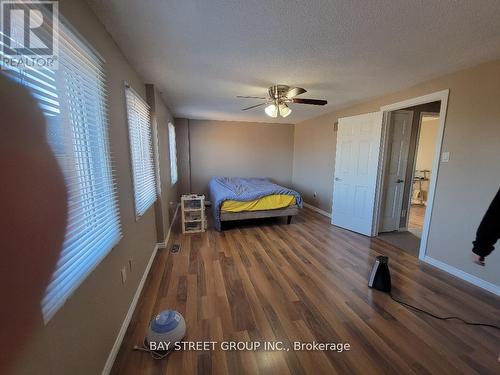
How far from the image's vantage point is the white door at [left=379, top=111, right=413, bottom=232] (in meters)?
3.46

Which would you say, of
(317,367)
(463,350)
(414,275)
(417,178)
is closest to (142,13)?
(317,367)

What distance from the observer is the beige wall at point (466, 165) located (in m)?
2.10

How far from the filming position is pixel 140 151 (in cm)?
231

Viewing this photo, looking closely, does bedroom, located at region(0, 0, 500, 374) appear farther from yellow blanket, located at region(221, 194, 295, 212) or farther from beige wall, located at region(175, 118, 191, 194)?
beige wall, located at region(175, 118, 191, 194)

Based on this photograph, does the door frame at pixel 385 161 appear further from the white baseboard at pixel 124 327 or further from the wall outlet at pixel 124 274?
the wall outlet at pixel 124 274

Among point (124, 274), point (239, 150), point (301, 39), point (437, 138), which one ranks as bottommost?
point (124, 274)

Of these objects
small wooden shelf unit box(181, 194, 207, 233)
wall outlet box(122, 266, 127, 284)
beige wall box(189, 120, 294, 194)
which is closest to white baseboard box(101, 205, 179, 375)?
wall outlet box(122, 266, 127, 284)

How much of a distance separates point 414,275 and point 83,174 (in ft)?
10.7

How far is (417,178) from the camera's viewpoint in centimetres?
558

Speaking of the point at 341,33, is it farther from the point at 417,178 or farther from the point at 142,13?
the point at 417,178

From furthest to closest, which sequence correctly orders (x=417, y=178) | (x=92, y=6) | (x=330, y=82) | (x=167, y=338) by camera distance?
(x=417, y=178)
(x=330, y=82)
(x=167, y=338)
(x=92, y=6)

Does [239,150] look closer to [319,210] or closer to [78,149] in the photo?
[319,210]

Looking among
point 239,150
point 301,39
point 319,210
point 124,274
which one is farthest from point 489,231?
point 239,150

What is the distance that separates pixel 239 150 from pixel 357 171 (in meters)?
3.15
